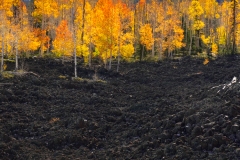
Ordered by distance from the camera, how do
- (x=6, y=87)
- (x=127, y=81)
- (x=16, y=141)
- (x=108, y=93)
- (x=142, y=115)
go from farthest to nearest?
1. (x=127, y=81)
2. (x=108, y=93)
3. (x=6, y=87)
4. (x=142, y=115)
5. (x=16, y=141)

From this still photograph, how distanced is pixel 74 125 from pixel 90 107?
4.66 meters

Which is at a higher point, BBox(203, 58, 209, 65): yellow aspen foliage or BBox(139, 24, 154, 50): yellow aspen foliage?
BBox(139, 24, 154, 50): yellow aspen foliage

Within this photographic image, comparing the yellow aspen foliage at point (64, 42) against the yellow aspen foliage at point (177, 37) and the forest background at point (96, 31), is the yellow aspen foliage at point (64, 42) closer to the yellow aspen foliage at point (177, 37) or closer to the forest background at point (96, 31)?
the forest background at point (96, 31)

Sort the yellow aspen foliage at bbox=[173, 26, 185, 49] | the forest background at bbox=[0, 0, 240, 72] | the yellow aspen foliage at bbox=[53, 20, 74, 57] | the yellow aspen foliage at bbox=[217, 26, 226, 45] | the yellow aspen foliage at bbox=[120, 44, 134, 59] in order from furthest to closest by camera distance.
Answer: the yellow aspen foliage at bbox=[217, 26, 226, 45]
the yellow aspen foliage at bbox=[173, 26, 185, 49]
the yellow aspen foliage at bbox=[120, 44, 134, 59]
the yellow aspen foliage at bbox=[53, 20, 74, 57]
the forest background at bbox=[0, 0, 240, 72]

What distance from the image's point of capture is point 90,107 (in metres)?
22.5

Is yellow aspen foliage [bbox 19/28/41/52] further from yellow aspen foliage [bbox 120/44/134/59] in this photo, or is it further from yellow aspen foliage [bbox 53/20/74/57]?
yellow aspen foliage [bbox 120/44/134/59]

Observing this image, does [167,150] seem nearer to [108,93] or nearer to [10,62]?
[108,93]

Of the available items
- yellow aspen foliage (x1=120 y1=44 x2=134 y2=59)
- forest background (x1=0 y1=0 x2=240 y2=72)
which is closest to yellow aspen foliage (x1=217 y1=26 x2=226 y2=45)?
forest background (x1=0 y1=0 x2=240 y2=72)

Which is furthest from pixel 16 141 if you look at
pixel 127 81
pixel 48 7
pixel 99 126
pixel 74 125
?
pixel 48 7

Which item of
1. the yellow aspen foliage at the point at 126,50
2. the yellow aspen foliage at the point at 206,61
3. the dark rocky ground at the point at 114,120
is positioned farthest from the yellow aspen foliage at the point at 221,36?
the dark rocky ground at the point at 114,120

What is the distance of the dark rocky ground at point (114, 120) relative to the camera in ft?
42.7

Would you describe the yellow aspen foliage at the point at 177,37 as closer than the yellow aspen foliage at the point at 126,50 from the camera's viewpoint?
No

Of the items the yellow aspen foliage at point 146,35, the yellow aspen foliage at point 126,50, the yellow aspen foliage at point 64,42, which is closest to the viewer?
the yellow aspen foliage at point 64,42

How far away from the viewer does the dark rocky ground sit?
1302cm
